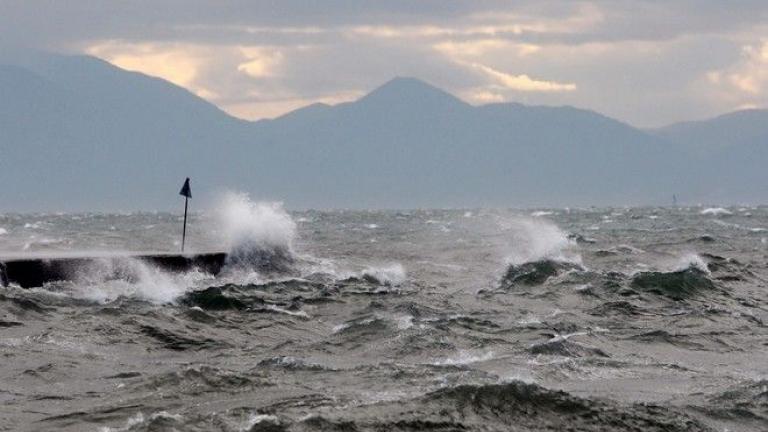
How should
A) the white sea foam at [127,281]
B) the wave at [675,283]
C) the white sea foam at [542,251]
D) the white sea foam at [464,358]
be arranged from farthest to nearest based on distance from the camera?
1. the white sea foam at [542,251]
2. the wave at [675,283]
3. the white sea foam at [127,281]
4. the white sea foam at [464,358]

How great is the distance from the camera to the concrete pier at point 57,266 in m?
23.6

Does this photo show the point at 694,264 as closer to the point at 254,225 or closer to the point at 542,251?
the point at 542,251

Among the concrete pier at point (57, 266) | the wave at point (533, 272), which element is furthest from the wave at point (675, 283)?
the concrete pier at point (57, 266)

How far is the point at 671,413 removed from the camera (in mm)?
11883

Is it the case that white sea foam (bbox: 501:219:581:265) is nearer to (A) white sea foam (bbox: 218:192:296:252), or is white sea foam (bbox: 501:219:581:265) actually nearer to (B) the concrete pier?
(A) white sea foam (bbox: 218:192:296:252)

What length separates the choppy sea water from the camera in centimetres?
1166

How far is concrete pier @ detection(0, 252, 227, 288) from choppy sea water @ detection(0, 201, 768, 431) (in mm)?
344

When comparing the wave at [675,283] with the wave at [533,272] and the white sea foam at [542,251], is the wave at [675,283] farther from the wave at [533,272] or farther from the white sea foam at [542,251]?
the white sea foam at [542,251]

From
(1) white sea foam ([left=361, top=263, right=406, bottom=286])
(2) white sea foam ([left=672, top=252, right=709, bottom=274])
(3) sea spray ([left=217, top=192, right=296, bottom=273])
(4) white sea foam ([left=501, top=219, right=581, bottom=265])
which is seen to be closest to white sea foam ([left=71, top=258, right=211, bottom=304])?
(3) sea spray ([left=217, top=192, right=296, bottom=273])

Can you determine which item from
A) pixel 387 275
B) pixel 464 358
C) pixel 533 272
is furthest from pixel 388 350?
pixel 387 275

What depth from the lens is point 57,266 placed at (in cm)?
2453

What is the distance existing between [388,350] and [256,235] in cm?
1691

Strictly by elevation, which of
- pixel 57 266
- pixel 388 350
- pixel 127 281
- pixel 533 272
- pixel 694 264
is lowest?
pixel 127 281

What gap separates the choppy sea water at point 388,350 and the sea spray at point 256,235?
52 centimetres
